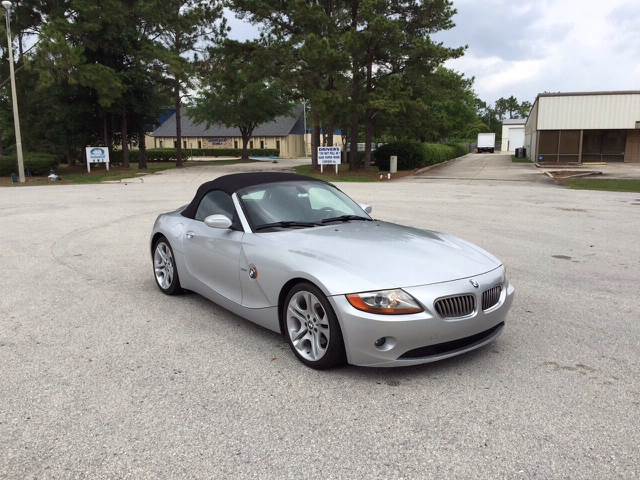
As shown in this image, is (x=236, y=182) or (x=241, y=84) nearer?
(x=236, y=182)

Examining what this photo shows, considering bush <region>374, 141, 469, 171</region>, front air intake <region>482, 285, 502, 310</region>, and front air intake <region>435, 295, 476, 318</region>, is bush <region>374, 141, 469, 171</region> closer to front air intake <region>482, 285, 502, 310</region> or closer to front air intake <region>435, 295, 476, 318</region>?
front air intake <region>482, 285, 502, 310</region>

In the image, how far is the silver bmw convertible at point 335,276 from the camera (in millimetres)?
3529

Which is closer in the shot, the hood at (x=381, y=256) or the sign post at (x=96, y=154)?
the hood at (x=381, y=256)

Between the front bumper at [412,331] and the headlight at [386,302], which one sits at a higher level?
the headlight at [386,302]

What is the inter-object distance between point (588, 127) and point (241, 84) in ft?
80.8

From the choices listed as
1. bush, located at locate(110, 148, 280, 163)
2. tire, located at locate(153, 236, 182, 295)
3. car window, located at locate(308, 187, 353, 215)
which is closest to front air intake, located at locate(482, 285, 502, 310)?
car window, located at locate(308, 187, 353, 215)

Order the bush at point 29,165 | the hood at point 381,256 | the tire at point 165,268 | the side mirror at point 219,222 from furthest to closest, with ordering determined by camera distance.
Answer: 1. the bush at point 29,165
2. the tire at point 165,268
3. the side mirror at point 219,222
4. the hood at point 381,256

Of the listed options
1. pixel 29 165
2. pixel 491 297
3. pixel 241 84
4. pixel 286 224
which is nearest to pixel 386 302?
pixel 491 297

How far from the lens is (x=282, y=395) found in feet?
11.5

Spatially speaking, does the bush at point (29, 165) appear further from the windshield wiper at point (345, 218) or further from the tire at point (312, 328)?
the tire at point (312, 328)

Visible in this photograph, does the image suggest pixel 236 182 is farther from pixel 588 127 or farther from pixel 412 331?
pixel 588 127

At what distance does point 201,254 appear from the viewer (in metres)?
5.05

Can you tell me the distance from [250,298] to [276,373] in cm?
77

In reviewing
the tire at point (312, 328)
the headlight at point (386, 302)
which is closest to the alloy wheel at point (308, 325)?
the tire at point (312, 328)
